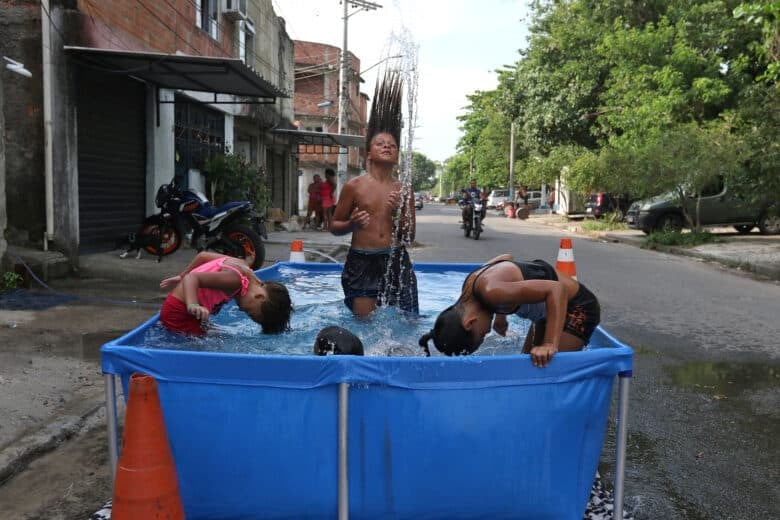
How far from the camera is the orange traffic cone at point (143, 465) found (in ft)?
6.97

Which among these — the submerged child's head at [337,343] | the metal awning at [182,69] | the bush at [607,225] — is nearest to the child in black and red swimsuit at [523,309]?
the submerged child's head at [337,343]

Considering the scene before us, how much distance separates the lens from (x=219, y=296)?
12.1ft

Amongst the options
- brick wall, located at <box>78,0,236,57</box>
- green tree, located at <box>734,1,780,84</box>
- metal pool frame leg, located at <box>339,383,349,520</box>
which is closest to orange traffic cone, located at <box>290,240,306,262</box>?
brick wall, located at <box>78,0,236,57</box>

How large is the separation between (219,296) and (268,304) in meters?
0.30

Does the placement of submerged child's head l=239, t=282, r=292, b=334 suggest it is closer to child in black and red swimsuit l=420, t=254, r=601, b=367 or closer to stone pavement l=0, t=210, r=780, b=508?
child in black and red swimsuit l=420, t=254, r=601, b=367

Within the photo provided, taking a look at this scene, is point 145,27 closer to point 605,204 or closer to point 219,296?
point 219,296

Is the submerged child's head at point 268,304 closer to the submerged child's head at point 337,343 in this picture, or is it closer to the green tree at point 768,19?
the submerged child's head at point 337,343

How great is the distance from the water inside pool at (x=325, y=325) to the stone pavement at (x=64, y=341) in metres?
0.78

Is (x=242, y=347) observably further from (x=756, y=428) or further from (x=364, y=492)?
(x=756, y=428)

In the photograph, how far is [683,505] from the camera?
2.91m

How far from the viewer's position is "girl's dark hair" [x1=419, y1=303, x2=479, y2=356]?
2.95 metres

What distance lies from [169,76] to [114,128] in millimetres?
1143

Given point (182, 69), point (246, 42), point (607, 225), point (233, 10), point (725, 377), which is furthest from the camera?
point (607, 225)

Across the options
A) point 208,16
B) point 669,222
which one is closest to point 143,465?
point 208,16
